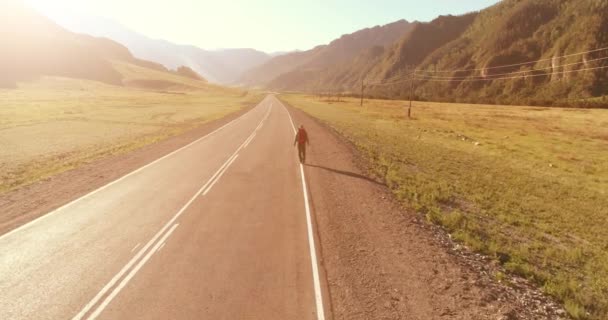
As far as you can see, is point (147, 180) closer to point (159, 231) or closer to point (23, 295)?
point (159, 231)

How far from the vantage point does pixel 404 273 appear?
7488mm

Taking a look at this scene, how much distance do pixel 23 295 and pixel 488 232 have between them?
1203 centimetres

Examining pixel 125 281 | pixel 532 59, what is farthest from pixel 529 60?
pixel 125 281

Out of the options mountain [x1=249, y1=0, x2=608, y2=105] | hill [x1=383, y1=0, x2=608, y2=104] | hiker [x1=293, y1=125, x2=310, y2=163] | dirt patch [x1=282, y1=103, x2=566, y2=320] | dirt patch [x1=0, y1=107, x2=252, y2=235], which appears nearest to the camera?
dirt patch [x1=282, y1=103, x2=566, y2=320]

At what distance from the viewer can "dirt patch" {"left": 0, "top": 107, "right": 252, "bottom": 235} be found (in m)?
10.4

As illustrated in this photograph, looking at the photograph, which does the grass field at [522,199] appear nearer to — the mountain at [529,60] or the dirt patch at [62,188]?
the dirt patch at [62,188]

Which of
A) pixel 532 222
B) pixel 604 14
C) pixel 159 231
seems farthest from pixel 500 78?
pixel 159 231

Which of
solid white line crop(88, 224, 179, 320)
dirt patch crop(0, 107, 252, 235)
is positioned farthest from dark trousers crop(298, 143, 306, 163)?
solid white line crop(88, 224, 179, 320)

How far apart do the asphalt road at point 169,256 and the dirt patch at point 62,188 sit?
1.92 feet

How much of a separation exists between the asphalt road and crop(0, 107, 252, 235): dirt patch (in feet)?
1.92

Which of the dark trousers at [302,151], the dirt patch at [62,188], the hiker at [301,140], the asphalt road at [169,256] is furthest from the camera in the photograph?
the dark trousers at [302,151]

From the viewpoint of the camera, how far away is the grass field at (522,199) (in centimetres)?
855

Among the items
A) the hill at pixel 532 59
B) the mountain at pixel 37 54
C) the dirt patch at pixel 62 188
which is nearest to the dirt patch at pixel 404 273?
the dirt patch at pixel 62 188

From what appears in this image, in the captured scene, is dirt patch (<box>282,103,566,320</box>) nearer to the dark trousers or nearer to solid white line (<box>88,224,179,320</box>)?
solid white line (<box>88,224,179,320</box>)
